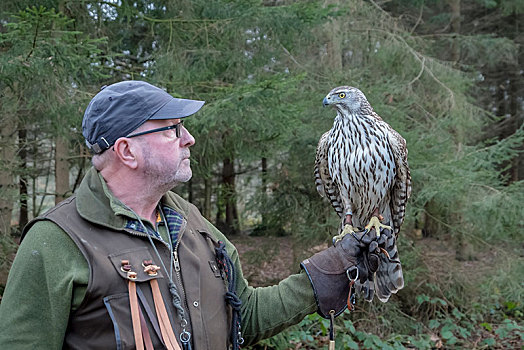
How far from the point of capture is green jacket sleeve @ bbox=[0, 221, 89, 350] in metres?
1.51

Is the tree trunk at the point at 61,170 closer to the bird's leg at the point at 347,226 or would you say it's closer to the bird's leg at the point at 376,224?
the bird's leg at the point at 347,226

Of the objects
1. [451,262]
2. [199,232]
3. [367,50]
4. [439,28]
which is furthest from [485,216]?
[439,28]

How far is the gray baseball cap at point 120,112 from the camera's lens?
5.78 feet

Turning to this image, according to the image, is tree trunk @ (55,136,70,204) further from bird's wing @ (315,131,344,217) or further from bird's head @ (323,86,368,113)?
bird's head @ (323,86,368,113)

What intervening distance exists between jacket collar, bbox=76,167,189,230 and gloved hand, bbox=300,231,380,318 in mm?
→ 842

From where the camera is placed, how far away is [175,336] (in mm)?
1695

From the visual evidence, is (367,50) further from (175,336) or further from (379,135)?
(175,336)

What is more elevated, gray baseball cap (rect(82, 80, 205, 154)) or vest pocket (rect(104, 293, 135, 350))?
gray baseball cap (rect(82, 80, 205, 154))

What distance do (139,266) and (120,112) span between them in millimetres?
552

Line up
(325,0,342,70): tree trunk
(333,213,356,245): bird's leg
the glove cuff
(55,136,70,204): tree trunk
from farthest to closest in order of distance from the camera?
(325,0,342,70): tree trunk, (55,136,70,204): tree trunk, (333,213,356,245): bird's leg, the glove cuff

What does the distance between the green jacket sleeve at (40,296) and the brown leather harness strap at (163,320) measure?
0.77 feet

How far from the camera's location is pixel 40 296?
152cm

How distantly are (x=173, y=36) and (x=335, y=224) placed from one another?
303 centimetres

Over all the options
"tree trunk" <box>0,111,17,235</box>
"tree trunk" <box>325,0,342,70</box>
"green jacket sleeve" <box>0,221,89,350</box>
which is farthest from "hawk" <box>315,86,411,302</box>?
"tree trunk" <box>325,0,342,70</box>
